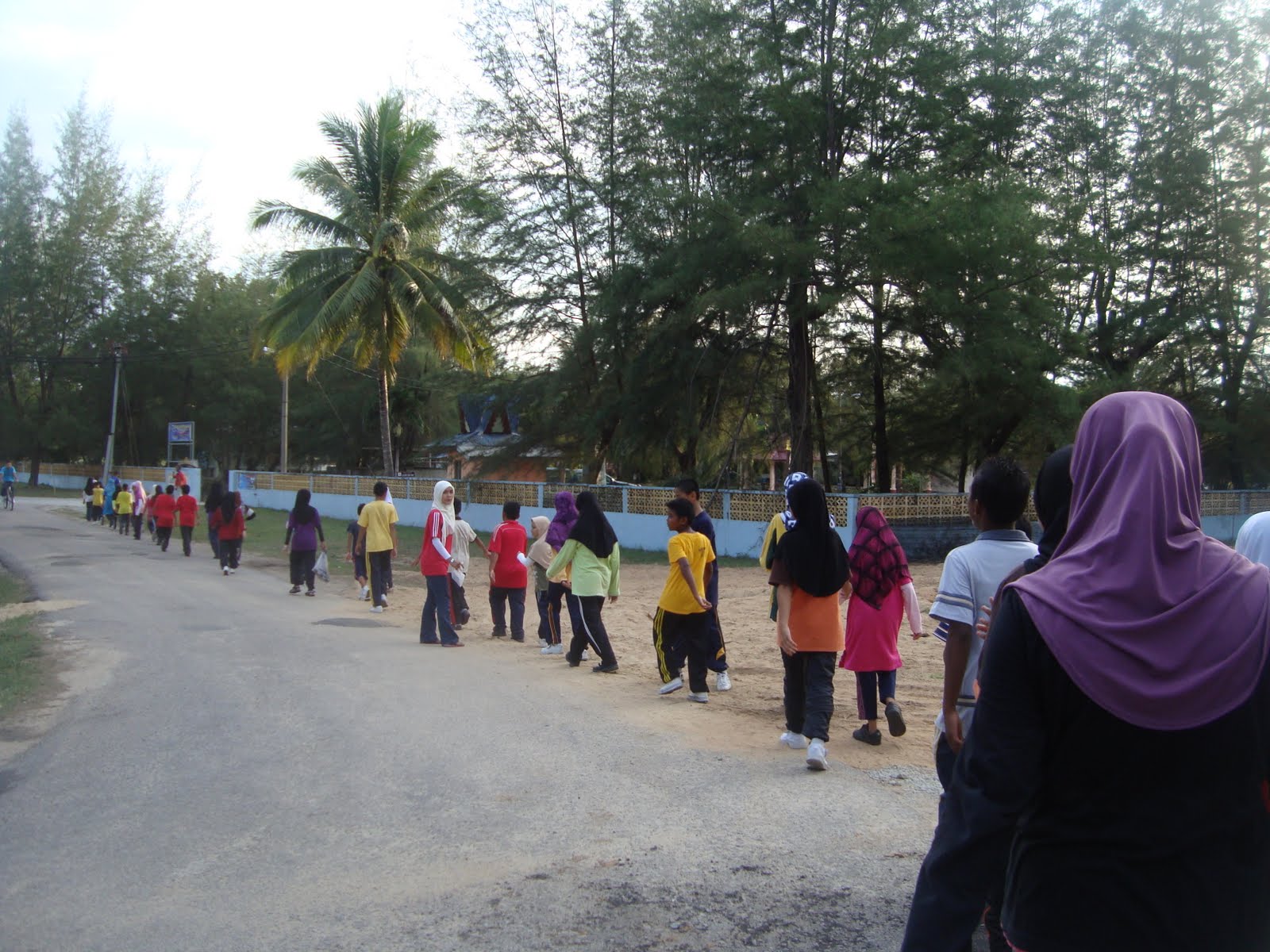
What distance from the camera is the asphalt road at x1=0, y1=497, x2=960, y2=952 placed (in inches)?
162

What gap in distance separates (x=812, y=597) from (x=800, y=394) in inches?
701

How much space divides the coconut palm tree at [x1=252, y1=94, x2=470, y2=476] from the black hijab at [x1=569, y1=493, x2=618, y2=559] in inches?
644

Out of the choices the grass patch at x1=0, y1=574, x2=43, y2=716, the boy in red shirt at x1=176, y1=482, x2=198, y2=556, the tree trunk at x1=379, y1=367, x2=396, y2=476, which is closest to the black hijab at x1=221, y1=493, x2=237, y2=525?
the boy in red shirt at x1=176, y1=482, x2=198, y2=556

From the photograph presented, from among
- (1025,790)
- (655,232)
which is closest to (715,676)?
(1025,790)

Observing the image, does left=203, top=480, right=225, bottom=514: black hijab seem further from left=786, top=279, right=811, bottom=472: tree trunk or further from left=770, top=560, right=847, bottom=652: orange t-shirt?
left=770, top=560, right=847, bottom=652: orange t-shirt

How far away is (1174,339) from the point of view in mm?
26875

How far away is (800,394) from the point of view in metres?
24.0

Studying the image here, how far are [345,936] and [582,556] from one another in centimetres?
607

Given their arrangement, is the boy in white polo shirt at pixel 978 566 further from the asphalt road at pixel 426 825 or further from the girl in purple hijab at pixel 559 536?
the girl in purple hijab at pixel 559 536

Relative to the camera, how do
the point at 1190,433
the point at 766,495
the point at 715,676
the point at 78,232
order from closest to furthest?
1. the point at 1190,433
2. the point at 715,676
3. the point at 766,495
4. the point at 78,232

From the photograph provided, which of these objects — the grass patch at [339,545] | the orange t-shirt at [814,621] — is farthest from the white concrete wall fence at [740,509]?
the orange t-shirt at [814,621]

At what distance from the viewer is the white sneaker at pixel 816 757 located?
20.6 feet

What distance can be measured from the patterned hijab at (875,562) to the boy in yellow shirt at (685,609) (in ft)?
5.45

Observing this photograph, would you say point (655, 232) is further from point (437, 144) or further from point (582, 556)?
point (582, 556)
